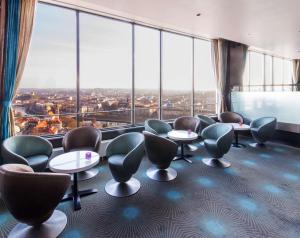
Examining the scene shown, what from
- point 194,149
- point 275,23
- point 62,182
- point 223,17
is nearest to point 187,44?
point 223,17

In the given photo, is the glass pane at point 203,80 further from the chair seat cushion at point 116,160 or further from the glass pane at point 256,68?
the chair seat cushion at point 116,160

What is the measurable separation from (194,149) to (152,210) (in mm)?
2849

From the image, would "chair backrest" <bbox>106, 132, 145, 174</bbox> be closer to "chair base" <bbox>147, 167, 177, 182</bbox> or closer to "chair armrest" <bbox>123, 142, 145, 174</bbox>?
"chair armrest" <bbox>123, 142, 145, 174</bbox>

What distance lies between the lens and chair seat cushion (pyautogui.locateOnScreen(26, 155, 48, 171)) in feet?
9.25

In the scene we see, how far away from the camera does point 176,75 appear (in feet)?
19.5

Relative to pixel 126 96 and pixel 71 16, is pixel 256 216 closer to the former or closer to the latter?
pixel 126 96

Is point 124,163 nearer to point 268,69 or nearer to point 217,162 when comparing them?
point 217,162

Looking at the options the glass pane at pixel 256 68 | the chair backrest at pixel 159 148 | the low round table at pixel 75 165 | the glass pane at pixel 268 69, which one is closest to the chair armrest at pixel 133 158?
the chair backrest at pixel 159 148

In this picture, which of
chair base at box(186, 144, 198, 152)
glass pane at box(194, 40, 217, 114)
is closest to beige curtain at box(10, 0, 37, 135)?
chair base at box(186, 144, 198, 152)

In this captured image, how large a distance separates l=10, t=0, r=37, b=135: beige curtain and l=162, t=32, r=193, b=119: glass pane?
3.34 meters

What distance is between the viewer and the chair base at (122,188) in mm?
2936

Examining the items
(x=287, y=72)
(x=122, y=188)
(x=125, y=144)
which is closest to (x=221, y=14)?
(x=125, y=144)

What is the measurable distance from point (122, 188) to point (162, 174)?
845 millimetres

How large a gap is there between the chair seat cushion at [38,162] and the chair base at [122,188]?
40.8 inches
